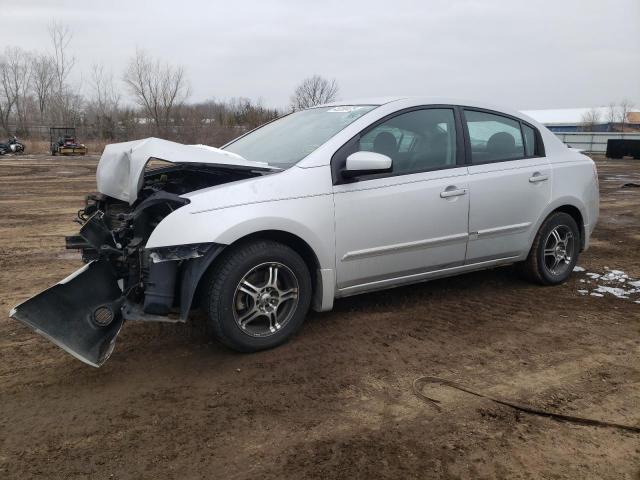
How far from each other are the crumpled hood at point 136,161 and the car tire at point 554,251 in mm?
2762

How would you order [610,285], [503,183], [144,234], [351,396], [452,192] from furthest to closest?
1. [610,285]
2. [503,183]
3. [452,192]
4. [144,234]
5. [351,396]

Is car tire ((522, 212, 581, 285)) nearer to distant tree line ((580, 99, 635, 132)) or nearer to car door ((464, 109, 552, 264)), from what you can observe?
car door ((464, 109, 552, 264))

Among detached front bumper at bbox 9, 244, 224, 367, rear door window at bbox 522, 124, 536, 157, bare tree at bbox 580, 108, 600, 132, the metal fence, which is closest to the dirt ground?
detached front bumper at bbox 9, 244, 224, 367

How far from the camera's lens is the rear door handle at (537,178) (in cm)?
480

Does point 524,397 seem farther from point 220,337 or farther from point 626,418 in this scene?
point 220,337

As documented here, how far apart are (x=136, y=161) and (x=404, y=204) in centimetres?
195

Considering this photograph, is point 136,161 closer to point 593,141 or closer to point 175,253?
point 175,253

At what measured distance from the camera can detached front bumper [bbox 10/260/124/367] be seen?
315 cm

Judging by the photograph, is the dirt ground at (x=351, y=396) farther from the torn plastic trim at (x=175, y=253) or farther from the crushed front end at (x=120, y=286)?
the torn plastic trim at (x=175, y=253)

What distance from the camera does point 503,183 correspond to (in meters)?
4.60

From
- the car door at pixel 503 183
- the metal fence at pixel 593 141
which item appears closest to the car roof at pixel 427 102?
the car door at pixel 503 183

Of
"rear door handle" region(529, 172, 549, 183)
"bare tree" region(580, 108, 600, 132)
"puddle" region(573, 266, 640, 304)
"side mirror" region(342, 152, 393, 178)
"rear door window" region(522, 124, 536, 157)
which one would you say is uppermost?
"bare tree" region(580, 108, 600, 132)

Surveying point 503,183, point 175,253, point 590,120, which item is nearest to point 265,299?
point 175,253

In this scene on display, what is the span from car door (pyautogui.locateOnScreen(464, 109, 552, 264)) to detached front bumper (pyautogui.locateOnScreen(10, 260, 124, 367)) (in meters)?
2.84
